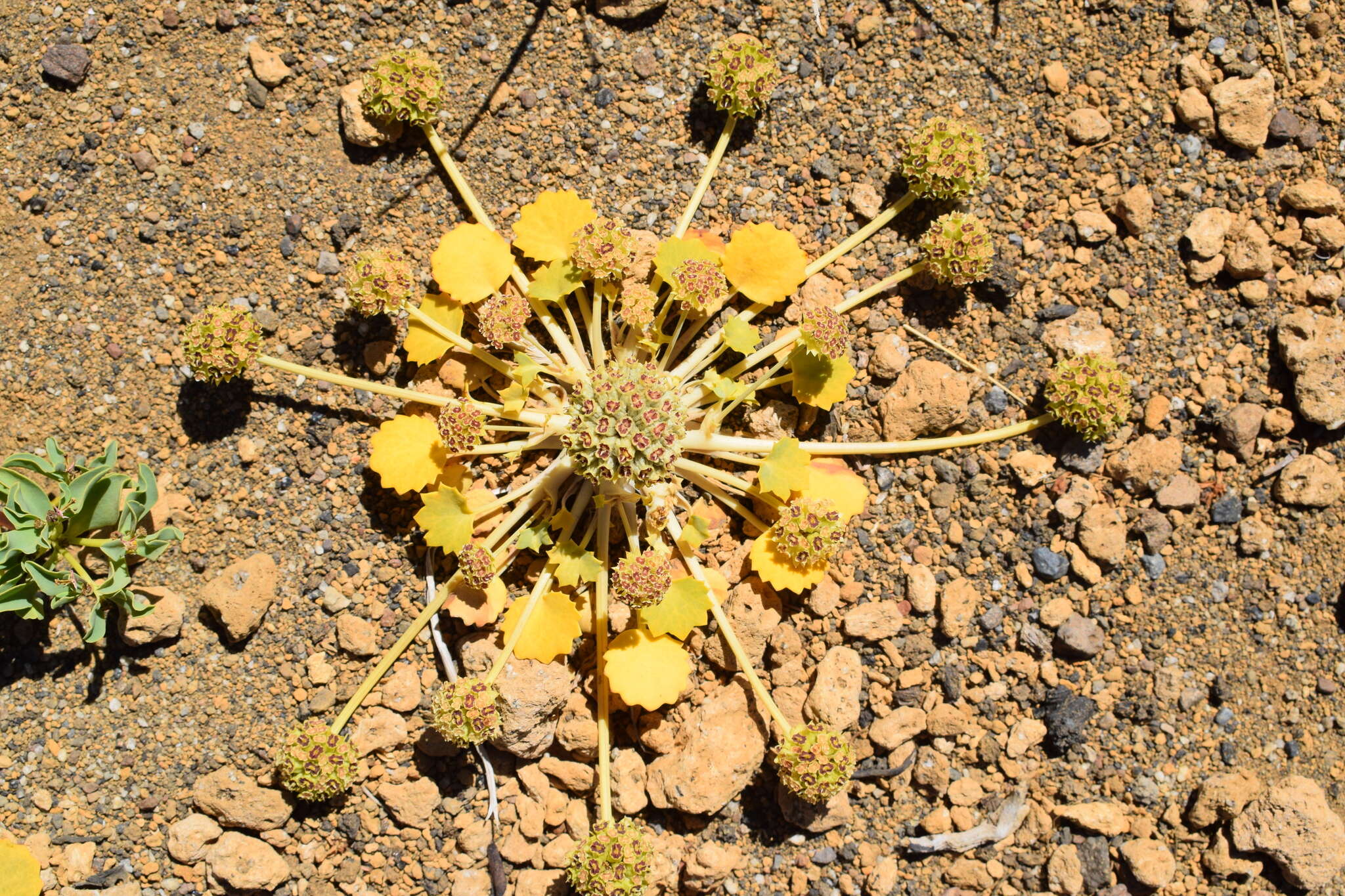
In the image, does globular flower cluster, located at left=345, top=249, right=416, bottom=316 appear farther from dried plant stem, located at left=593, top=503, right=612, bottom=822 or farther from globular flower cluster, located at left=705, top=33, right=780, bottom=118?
globular flower cluster, located at left=705, top=33, right=780, bottom=118

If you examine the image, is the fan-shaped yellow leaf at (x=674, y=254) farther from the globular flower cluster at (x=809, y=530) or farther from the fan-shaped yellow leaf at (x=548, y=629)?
the fan-shaped yellow leaf at (x=548, y=629)

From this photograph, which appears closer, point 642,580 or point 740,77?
point 642,580

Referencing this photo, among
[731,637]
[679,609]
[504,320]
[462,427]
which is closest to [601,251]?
[504,320]

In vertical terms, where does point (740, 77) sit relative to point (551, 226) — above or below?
above

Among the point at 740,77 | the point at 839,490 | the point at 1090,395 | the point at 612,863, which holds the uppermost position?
the point at 740,77

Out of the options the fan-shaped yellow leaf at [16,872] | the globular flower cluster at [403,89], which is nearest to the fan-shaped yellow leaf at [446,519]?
the globular flower cluster at [403,89]

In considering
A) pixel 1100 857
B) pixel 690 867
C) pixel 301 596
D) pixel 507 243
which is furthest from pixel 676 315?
pixel 1100 857

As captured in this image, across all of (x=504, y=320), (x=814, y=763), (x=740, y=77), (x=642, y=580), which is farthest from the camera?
(x=740, y=77)

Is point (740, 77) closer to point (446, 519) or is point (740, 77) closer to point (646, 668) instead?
point (446, 519)
